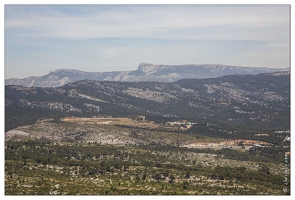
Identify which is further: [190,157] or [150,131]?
[150,131]

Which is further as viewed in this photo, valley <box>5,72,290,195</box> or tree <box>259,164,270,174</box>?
tree <box>259,164,270,174</box>

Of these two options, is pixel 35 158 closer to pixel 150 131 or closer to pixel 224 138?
pixel 150 131

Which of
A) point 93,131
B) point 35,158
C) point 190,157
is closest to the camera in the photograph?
point 35,158

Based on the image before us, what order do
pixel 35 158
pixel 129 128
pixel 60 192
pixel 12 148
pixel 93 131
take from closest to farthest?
pixel 60 192 → pixel 35 158 → pixel 12 148 → pixel 93 131 → pixel 129 128

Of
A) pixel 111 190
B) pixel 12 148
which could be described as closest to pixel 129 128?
pixel 12 148

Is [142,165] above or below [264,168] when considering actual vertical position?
above

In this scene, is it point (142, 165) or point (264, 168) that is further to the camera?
point (264, 168)

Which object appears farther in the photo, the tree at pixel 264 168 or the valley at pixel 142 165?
the tree at pixel 264 168

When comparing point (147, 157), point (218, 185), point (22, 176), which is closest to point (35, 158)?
point (22, 176)

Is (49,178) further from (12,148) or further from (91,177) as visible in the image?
(12,148)
